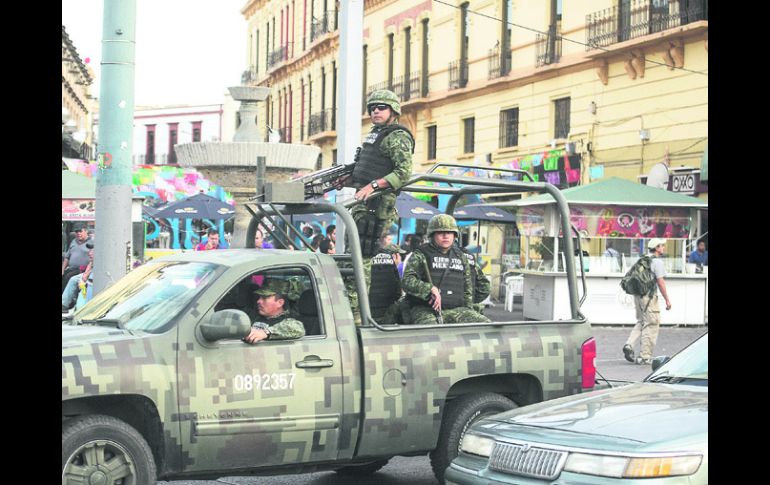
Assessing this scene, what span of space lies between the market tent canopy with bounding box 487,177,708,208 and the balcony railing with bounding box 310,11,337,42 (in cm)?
2600

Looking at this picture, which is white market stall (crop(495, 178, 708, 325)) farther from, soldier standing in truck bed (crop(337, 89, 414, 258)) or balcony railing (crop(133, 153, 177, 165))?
balcony railing (crop(133, 153, 177, 165))

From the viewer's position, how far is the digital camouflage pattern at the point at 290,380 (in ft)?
21.0

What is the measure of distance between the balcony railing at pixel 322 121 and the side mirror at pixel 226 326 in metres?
42.0

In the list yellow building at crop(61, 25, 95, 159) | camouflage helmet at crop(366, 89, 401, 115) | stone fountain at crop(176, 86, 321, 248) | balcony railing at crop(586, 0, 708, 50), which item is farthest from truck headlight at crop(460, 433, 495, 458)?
yellow building at crop(61, 25, 95, 159)

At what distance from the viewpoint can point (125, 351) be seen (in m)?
6.37

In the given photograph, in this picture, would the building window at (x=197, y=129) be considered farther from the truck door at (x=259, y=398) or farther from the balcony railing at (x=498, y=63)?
the truck door at (x=259, y=398)

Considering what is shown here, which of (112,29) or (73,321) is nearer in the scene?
(73,321)

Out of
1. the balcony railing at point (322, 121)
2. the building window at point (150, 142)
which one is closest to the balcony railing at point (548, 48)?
the balcony railing at point (322, 121)

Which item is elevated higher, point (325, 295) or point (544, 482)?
point (325, 295)

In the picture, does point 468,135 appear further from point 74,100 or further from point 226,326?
point 74,100
